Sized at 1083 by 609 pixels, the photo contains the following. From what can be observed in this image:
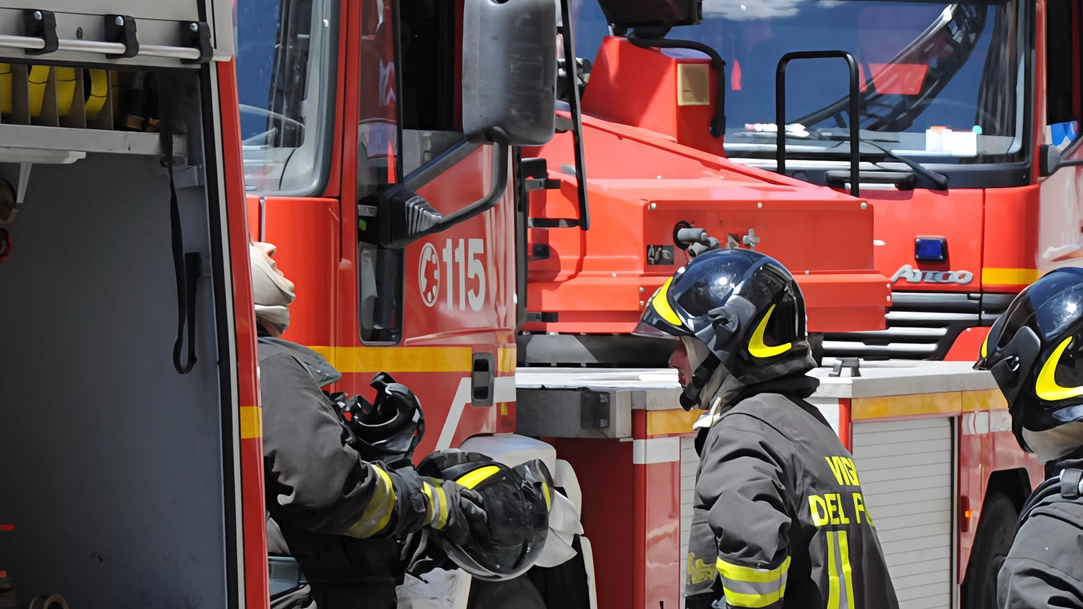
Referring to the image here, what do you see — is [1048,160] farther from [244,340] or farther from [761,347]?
[244,340]

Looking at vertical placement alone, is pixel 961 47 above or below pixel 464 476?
above

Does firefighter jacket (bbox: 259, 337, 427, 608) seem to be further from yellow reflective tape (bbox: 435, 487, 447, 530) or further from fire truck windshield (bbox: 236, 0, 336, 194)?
fire truck windshield (bbox: 236, 0, 336, 194)

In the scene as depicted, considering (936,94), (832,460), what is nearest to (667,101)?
(936,94)

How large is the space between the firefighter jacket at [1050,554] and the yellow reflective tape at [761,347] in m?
0.77

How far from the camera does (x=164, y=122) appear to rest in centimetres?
239

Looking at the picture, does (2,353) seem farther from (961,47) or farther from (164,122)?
(961,47)

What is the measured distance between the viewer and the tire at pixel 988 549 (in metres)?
6.02

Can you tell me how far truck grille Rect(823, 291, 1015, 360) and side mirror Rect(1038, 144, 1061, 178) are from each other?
27.9 inches

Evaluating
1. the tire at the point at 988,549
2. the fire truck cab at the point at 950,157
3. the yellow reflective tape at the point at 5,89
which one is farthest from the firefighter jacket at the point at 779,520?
the fire truck cab at the point at 950,157

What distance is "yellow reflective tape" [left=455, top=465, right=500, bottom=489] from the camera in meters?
3.69

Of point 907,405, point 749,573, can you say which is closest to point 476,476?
point 749,573

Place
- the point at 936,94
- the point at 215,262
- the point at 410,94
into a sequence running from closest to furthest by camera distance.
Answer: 1. the point at 215,262
2. the point at 410,94
3. the point at 936,94

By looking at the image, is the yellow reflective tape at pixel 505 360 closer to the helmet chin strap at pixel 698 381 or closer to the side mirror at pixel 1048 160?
the helmet chin strap at pixel 698 381

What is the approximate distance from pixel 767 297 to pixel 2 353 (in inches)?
69.4
